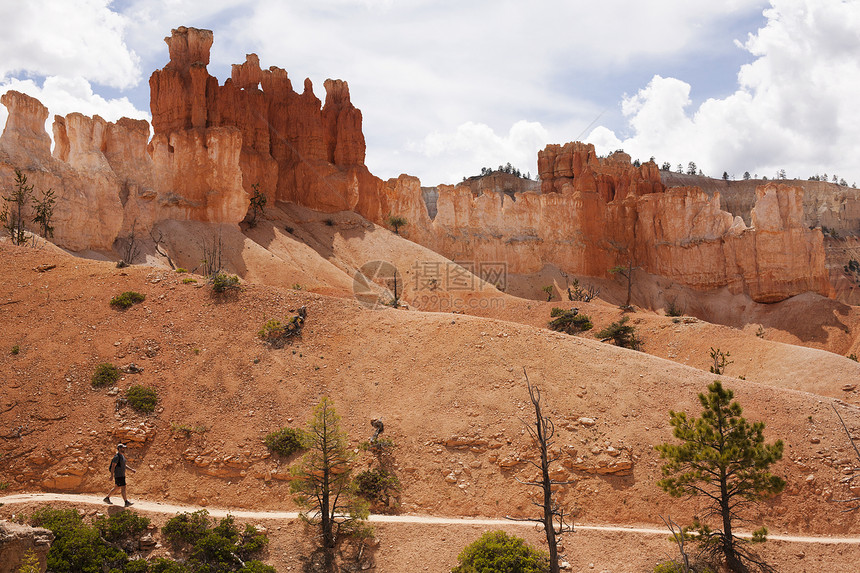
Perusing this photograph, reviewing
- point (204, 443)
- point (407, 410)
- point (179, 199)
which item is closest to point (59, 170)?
point (179, 199)

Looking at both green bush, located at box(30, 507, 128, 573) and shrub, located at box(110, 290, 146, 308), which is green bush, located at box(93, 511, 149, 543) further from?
shrub, located at box(110, 290, 146, 308)

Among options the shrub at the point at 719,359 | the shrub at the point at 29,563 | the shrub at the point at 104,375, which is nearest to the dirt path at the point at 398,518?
the shrub at the point at 104,375

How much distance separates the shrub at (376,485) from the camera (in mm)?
18594

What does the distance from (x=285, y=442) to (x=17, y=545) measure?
Result: 852 cm

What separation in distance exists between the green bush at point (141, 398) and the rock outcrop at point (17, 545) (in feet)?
24.8

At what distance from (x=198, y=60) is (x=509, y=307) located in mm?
31183

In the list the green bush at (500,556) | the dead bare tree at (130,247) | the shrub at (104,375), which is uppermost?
the dead bare tree at (130,247)

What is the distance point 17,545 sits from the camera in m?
11.7

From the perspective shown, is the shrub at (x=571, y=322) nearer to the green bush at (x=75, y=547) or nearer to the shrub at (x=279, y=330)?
the shrub at (x=279, y=330)

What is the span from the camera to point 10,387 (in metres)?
19.4

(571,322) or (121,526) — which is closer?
(121,526)

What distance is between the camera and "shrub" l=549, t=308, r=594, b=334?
139 ft

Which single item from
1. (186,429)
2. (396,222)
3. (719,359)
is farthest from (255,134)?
(719,359)

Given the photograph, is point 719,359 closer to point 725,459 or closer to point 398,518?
point 725,459
